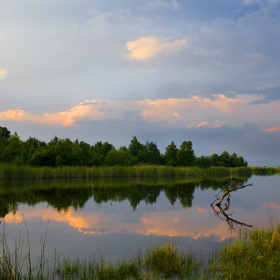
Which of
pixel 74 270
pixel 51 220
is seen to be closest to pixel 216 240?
pixel 74 270

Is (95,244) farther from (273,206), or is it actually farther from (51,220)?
(273,206)

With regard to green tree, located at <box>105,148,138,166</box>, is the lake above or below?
below

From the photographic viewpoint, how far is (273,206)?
2178 centimetres

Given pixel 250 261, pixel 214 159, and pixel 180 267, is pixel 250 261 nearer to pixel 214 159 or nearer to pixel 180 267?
pixel 180 267

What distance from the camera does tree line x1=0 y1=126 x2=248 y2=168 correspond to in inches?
2244

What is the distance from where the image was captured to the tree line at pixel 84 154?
187 feet

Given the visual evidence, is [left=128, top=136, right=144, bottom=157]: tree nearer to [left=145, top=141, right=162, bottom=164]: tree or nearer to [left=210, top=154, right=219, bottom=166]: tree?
[left=145, top=141, right=162, bottom=164]: tree

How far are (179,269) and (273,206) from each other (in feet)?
51.8

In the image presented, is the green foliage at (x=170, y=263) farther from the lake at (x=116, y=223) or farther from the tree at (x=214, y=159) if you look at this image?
the tree at (x=214, y=159)

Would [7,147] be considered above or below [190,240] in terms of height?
above

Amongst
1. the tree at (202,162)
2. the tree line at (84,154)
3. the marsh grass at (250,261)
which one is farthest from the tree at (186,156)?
the marsh grass at (250,261)

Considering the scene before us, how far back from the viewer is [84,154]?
7156cm

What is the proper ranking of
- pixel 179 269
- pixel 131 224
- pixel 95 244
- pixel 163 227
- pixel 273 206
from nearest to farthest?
pixel 179 269 → pixel 95 244 → pixel 163 227 → pixel 131 224 → pixel 273 206

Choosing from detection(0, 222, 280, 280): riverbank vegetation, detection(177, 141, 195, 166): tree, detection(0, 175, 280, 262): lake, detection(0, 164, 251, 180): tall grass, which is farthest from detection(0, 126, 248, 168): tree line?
detection(0, 222, 280, 280): riverbank vegetation
